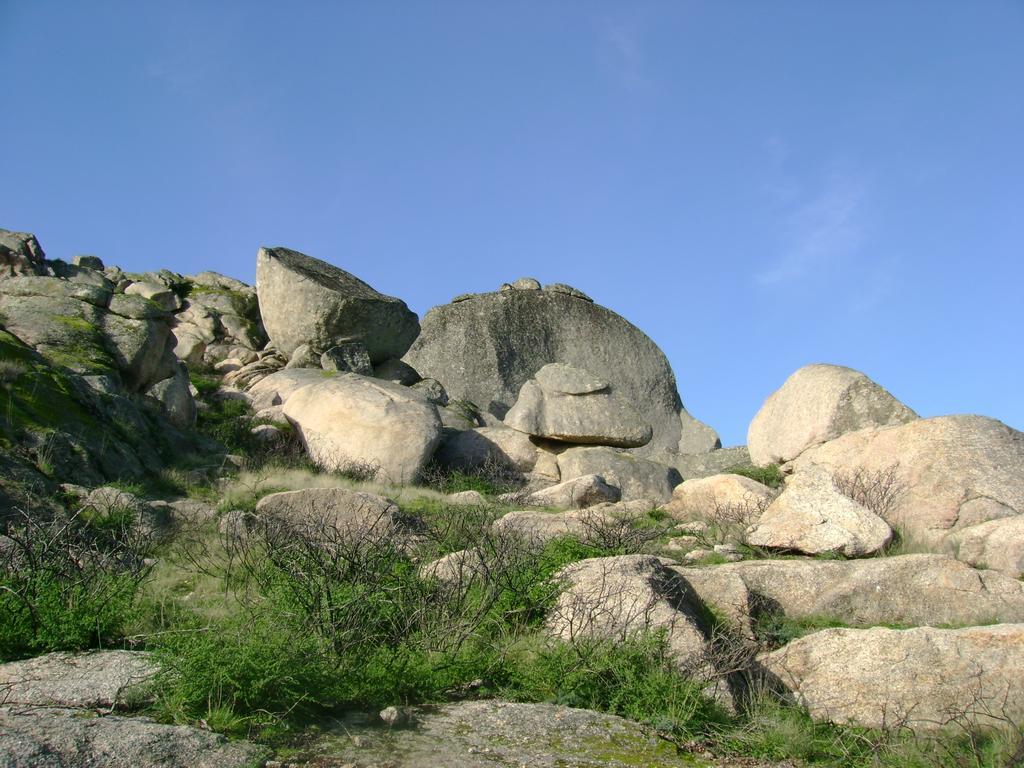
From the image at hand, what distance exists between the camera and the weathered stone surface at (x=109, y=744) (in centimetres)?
330

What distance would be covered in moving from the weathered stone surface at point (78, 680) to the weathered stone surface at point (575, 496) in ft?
22.6

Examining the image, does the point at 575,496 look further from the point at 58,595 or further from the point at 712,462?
the point at 58,595

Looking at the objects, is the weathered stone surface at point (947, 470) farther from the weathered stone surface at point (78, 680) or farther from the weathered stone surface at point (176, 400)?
the weathered stone surface at point (176, 400)

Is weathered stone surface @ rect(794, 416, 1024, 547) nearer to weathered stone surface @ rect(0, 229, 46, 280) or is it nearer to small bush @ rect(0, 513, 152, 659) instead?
small bush @ rect(0, 513, 152, 659)

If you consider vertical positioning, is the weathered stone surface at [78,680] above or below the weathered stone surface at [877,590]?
below

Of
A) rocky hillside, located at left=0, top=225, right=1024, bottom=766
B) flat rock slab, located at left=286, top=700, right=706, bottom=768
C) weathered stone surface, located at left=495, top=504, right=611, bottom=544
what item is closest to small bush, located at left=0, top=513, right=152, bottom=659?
rocky hillside, located at left=0, top=225, right=1024, bottom=766

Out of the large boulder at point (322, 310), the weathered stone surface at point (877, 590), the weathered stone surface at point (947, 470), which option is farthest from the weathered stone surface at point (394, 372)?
the weathered stone surface at point (877, 590)

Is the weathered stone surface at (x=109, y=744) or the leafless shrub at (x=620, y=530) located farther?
the leafless shrub at (x=620, y=530)

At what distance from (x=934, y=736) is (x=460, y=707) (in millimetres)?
2593

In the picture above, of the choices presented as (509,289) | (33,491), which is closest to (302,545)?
(33,491)

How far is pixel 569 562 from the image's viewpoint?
7.02 meters

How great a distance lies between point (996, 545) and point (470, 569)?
15.1 feet

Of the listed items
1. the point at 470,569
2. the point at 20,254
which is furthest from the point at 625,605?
the point at 20,254

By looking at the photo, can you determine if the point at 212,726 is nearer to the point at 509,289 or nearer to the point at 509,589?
the point at 509,589
